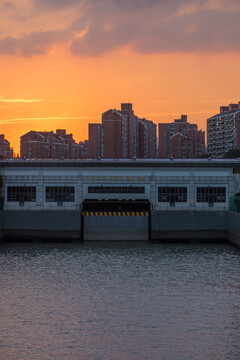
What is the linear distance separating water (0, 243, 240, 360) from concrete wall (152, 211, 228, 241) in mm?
8282

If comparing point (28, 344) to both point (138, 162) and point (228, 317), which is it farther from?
point (138, 162)

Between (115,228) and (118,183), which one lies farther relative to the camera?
(118,183)

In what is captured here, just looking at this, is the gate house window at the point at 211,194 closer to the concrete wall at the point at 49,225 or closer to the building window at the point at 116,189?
the building window at the point at 116,189

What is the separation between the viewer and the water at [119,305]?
26.6m

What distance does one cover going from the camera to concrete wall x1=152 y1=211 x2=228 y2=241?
209ft

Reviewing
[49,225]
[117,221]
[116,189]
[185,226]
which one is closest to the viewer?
[185,226]

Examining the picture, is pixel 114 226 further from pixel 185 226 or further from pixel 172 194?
pixel 172 194

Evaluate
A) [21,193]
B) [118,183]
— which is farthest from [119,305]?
[21,193]

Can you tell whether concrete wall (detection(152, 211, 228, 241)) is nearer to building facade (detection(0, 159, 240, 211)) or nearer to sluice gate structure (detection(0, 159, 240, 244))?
sluice gate structure (detection(0, 159, 240, 244))

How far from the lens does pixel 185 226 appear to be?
209ft

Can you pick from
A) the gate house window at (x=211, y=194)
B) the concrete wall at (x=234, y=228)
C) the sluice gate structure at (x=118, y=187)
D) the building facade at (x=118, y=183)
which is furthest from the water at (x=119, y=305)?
the gate house window at (x=211, y=194)

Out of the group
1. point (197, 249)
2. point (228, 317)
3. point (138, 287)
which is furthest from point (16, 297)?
point (197, 249)

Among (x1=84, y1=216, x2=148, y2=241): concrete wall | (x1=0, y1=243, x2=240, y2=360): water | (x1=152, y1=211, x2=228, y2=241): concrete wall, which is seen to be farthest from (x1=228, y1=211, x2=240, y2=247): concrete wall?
(x1=84, y1=216, x2=148, y2=241): concrete wall

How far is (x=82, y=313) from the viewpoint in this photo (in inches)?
1287
